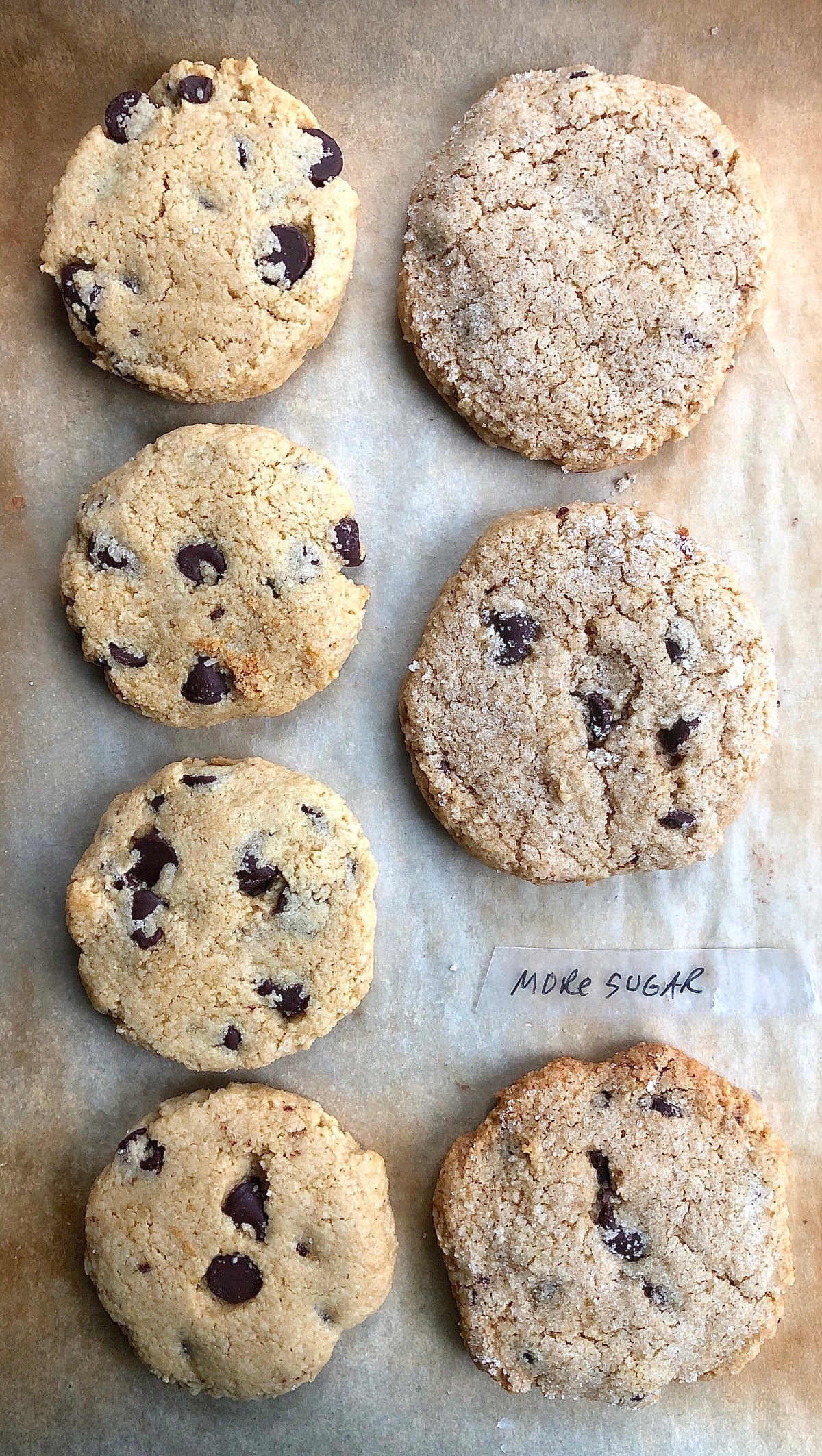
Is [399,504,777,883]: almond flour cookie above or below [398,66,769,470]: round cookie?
below

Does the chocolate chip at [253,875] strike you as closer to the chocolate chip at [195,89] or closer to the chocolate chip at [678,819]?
the chocolate chip at [678,819]

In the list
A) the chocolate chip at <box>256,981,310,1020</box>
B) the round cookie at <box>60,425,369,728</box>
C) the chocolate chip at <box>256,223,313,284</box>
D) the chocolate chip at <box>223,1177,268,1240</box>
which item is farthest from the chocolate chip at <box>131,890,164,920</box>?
the chocolate chip at <box>256,223,313,284</box>

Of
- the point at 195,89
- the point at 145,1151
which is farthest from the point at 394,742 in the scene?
the point at 195,89

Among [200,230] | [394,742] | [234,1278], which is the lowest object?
[234,1278]

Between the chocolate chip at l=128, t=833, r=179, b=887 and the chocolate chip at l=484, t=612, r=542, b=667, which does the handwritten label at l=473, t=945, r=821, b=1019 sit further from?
the chocolate chip at l=128, t=833, r=179, b=887

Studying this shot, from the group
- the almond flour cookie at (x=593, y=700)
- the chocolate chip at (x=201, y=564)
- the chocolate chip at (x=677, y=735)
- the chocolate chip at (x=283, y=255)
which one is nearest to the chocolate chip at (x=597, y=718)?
the almond flour cookie at (x=593, y=700)

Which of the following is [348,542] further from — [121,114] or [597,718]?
[121,114]

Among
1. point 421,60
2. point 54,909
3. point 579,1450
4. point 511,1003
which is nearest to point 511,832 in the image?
point 511,1003
